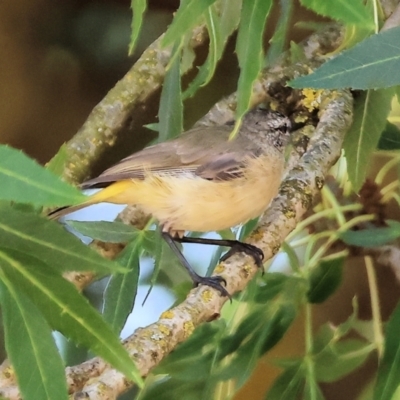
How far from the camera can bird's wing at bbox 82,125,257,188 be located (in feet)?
2.19

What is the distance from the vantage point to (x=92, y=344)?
37 centimetres

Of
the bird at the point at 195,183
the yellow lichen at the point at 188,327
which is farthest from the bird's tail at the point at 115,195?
the yellow lichen at the point at 188,327

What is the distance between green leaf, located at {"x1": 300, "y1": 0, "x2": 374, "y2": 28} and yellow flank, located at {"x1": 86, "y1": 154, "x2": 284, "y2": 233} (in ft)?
0.99

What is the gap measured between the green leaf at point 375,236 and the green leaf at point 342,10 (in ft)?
0.94

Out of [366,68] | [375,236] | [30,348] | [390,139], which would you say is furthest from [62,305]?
[390,139]

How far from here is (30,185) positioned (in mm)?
289

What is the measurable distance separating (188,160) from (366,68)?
314 mm

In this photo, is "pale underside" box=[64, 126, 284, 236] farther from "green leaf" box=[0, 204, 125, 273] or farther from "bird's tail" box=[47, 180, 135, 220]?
"green leaf" box=[0, 204, 125, 273]

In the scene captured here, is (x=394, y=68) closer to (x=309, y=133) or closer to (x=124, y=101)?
(x=309, y=133)

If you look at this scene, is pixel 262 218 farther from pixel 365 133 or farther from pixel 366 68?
pixel 366 68

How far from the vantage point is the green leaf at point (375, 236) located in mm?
597

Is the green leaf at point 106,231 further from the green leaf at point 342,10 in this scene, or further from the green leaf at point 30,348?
Answer: the green leaf at point 342,10

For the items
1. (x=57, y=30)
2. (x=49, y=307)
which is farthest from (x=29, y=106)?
(x=49, y=307)

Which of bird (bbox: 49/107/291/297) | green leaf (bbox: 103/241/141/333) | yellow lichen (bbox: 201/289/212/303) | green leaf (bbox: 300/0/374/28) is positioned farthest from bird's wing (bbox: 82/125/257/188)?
green leaf (bbox: 300/0/374/28)
